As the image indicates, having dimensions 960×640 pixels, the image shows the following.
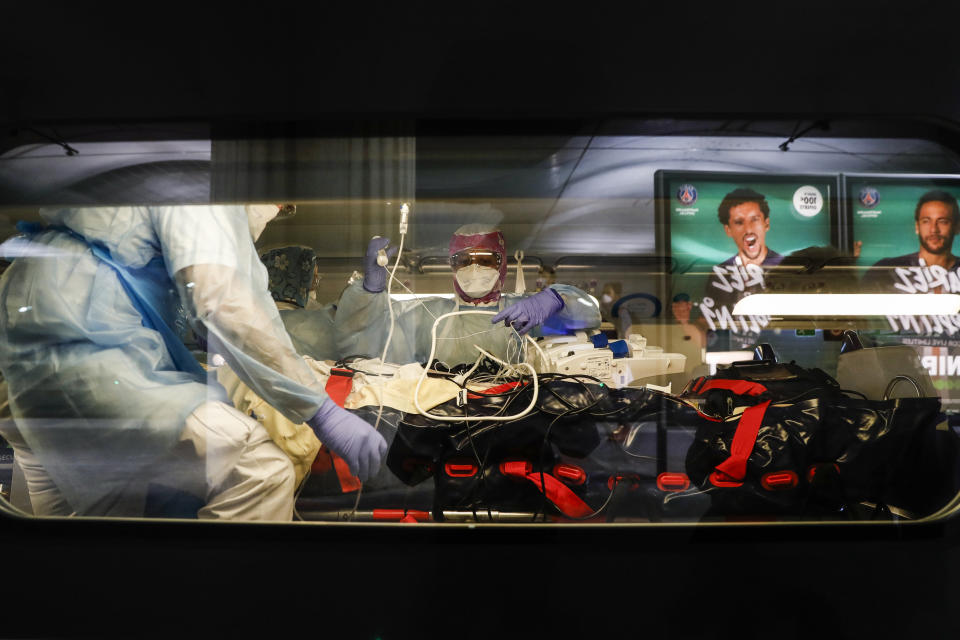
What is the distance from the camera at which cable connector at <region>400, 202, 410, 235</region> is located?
4.26 ft

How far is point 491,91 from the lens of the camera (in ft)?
3.91

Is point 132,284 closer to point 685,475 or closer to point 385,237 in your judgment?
point 385,237

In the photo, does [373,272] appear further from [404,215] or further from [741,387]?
[741,387]

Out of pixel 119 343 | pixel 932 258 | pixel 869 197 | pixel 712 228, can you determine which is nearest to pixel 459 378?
pixel 712 228

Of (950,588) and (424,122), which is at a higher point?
(424,122)

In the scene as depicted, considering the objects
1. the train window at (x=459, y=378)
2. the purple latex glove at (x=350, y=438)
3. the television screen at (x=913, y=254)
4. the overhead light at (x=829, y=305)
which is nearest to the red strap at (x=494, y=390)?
the train window at (x=459, y=378)

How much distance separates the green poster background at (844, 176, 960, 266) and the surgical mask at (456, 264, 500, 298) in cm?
89

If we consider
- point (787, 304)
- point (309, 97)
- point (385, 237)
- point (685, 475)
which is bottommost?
point (685, 475)

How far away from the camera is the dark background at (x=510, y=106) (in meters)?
1.18

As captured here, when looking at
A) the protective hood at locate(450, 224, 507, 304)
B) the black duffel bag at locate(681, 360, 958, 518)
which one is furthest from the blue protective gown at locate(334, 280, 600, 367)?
the black duffel bag at locate(681, 360, 958, 518)

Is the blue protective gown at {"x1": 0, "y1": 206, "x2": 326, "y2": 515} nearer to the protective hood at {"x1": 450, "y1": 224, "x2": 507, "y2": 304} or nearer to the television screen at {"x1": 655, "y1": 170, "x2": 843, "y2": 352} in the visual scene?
the protective hood at {"x1": 450, "y1": 224, "x2": 507, "y2": 304}

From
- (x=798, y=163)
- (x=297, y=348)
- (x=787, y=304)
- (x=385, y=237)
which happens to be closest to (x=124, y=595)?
(x=297, y=348)

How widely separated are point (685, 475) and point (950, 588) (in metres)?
0.63

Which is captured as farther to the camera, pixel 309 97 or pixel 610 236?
pixel 610 236
